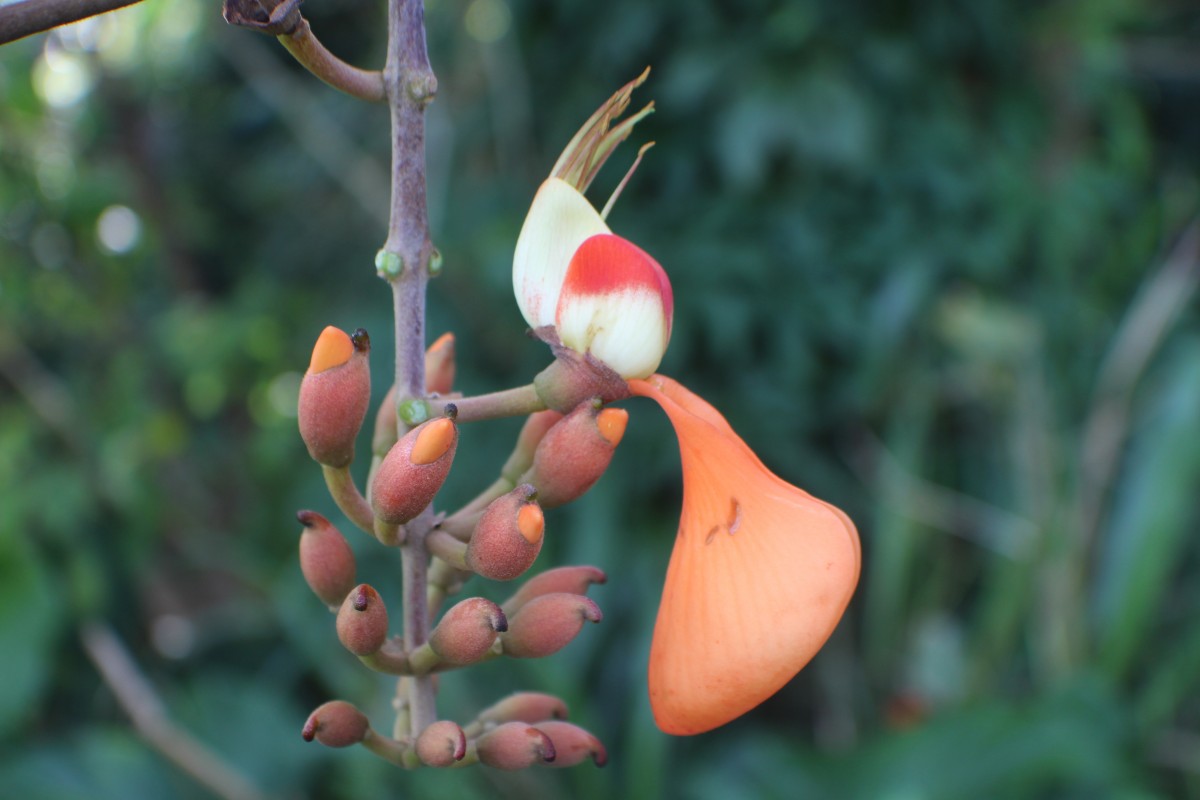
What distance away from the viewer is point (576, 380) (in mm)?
465

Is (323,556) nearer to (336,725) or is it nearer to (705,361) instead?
(336,725)

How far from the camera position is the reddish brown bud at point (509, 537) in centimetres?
43

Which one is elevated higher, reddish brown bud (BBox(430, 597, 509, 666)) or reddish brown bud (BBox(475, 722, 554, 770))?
reddish brown bud (BBox(430, 597, 509, 666))

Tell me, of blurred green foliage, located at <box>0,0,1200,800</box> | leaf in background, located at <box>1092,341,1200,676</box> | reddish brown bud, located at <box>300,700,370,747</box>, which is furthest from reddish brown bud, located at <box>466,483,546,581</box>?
leaf in background, located at <box>1092,341,1200,676</box>

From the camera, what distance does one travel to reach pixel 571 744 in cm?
51

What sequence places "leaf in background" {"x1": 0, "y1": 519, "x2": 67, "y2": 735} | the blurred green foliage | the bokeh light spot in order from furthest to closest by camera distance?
the bokeh light spot < the blurred green foliage < "leaf in background" {"x1": 0, "y1": 519, "x2": 67, "y2": 735}

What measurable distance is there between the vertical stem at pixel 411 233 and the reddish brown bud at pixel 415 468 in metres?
0.05

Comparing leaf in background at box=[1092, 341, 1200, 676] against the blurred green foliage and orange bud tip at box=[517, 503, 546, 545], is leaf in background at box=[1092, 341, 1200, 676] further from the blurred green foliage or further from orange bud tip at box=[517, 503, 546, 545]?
orange bud tip at box=[517, 503, 546, 545]

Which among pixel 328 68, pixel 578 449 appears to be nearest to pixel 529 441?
pixel 578 449

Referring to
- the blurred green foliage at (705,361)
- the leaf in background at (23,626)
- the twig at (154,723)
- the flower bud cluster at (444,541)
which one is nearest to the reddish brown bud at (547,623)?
the flower bud cluster at (444,541)

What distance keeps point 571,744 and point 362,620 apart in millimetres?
139

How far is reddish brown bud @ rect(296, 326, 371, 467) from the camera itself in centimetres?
45

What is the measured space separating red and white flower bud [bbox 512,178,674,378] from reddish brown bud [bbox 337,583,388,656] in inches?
5.6

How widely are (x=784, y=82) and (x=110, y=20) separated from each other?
141cm
